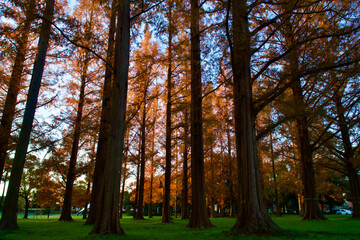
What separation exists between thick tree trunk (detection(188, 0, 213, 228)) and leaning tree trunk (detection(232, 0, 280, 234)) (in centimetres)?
229

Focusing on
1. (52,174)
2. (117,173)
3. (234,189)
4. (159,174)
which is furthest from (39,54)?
(234,189)

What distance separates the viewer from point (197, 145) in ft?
29.2

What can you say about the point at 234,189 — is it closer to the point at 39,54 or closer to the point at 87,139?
the point at 87,139

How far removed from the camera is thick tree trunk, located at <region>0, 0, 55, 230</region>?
6.88 meters

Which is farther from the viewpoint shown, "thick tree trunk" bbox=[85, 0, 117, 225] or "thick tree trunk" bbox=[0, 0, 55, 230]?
"thick tree trunk" bbox=[85, 0, 117, 225]

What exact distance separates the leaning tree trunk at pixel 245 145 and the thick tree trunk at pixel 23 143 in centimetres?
554

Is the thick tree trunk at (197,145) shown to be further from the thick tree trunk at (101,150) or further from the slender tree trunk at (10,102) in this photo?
the slender tree trunk at (10,102)

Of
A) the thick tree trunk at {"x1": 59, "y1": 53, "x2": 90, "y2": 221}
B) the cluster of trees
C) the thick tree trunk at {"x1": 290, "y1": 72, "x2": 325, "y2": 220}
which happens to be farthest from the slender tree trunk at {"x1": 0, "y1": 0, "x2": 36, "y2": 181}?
the thick tree trunk at {"x1": 290, "y1": 72, "x2": 325, "y2": 220}

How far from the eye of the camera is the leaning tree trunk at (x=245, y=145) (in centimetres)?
567

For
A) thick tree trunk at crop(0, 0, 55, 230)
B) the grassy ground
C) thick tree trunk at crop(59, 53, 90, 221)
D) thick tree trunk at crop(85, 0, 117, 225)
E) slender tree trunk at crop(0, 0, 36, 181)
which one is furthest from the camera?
thick tree trunk at crop(59, 53, 90, 221)

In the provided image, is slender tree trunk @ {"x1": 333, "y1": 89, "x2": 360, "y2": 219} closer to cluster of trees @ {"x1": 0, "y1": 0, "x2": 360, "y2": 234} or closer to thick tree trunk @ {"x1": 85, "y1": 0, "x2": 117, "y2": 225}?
cluster of trees @ {"x1": 0, "y1": 0, "x2": 360, "y2": 234}

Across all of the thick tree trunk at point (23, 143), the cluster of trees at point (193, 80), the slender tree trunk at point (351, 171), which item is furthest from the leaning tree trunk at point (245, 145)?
the slender tree trunk at point (351, 171)

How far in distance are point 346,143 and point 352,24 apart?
35.9 feet

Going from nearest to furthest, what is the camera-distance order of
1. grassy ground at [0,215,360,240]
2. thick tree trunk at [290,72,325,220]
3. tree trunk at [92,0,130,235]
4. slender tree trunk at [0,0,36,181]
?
grassy ground at [0,215,360,240] < tree trunk at [92,0,130,235] < slender tree trunk at [0,0,36,181] < thick tree trunk at [290,72,325,220]
